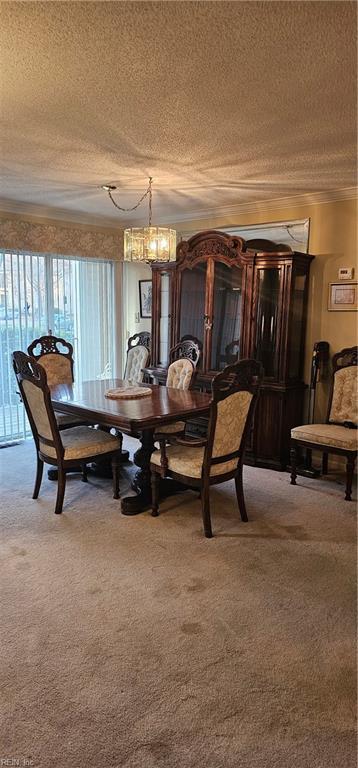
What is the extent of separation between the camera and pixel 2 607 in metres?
2.36

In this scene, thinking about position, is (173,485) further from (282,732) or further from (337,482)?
(282,732)

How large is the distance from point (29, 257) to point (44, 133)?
2396 mm

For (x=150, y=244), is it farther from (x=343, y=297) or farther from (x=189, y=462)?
(x=343, y=297)

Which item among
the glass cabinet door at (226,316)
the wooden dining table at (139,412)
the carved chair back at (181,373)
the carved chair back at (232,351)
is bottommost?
the wooden dining table at (139,412)

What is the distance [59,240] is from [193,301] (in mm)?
1605

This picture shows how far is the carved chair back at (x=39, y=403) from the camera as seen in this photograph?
10.5ft

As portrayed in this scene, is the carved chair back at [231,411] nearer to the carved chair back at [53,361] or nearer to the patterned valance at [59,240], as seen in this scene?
the carved chair back at [53,361]

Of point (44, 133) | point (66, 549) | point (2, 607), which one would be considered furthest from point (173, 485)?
point (44, 133)

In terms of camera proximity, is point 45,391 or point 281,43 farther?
point 45,391

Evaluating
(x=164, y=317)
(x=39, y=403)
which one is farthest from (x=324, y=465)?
(x=39, y=403)

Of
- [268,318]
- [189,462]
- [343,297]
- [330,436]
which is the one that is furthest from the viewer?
[268,318]

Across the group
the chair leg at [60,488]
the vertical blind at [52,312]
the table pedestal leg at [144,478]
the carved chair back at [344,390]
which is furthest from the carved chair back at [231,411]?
the vertical blind at [52,312]

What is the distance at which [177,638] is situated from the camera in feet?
7.06

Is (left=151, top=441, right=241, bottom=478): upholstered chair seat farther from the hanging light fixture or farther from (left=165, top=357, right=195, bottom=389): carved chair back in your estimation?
the hanging light fixture
